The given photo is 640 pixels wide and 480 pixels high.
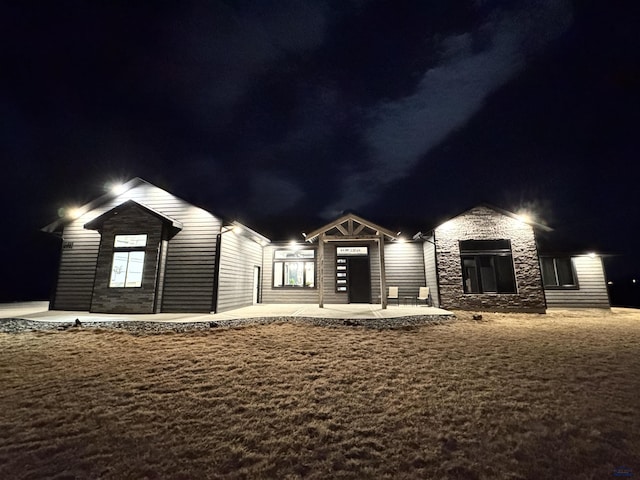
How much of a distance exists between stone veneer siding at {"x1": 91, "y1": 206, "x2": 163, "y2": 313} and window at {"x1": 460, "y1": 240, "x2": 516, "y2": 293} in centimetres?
1242

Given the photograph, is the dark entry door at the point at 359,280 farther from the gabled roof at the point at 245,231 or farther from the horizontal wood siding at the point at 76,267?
the horizontal wood siding at the point at 76,267

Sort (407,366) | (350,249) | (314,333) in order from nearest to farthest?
(407,366)
(314,333)
(350,249)

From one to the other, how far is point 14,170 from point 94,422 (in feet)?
161

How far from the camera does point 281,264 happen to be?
13.4 metres

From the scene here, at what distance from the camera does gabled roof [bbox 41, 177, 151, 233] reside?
1028 cm

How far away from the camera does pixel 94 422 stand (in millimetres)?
2717

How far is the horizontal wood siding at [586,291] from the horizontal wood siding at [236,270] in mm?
14338

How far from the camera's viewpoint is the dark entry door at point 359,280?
1270cm

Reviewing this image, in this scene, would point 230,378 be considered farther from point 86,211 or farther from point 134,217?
point 86,211

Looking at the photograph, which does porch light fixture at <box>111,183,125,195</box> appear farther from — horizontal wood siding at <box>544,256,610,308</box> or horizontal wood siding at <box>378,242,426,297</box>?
horizontal wood siding at <box>544,256,610,308</box>

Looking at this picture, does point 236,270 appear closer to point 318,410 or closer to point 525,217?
point 318,410

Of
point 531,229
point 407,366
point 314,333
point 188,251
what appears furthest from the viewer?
point 531,229

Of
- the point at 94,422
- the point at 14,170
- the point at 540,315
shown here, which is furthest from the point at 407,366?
the point at 14,170

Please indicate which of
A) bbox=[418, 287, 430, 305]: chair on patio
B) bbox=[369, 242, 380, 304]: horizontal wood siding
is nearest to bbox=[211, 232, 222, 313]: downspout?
bbox=[369, 242, 380, 304]: horizontal wood siding
